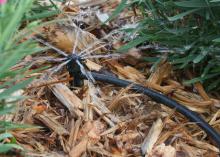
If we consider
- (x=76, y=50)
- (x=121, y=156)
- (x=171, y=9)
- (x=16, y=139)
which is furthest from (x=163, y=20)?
(x=16, y=139)

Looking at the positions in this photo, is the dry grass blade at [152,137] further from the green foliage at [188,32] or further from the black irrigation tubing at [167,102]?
the green foliage at [188,32]

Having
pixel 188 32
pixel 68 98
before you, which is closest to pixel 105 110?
pixel 68 98

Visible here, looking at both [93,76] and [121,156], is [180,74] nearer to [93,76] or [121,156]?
[93,76]

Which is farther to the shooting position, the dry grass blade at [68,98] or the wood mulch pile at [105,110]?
the dry grass blade at [68,98]

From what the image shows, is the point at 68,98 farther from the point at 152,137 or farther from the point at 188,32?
the point at 188,32

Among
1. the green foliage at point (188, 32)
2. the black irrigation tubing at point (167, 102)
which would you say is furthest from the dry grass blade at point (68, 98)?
the green foliage at point (188, 32)

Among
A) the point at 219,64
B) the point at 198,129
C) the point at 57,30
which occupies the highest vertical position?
the point at 57,30
